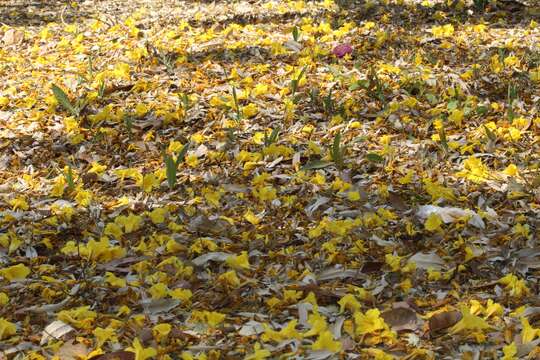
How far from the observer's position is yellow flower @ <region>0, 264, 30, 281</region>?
2.78 m

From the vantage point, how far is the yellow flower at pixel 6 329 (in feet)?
7.96

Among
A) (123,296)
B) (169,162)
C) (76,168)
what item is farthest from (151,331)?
(76,168)

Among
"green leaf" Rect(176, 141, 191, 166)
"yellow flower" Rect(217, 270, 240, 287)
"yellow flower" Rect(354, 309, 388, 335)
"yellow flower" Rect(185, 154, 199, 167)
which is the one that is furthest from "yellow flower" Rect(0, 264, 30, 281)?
"yellow flower" Rect(354, 309, 388, 335)

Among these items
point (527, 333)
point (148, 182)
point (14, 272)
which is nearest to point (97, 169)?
point (148, 182)

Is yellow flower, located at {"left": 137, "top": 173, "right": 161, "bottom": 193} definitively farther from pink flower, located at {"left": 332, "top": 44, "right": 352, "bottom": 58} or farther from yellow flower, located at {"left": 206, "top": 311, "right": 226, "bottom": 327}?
pink flower, located at {"left": 332, "top": 44, "right": 352, "bottom": 58}

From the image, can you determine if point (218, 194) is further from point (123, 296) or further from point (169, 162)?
point (123, 296)

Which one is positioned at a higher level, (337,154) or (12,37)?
(12,37)

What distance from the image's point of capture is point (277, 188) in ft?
11.6

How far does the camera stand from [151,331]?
95.3 inches

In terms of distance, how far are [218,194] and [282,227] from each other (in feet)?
1.28

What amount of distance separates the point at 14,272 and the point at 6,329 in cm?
39

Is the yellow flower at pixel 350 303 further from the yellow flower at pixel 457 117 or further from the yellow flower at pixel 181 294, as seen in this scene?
the yellow flower at pixel 457 117

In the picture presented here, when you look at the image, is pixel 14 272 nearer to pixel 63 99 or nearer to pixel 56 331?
pixel 56 331

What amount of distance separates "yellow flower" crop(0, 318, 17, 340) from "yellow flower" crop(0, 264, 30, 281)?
0.35 metres
